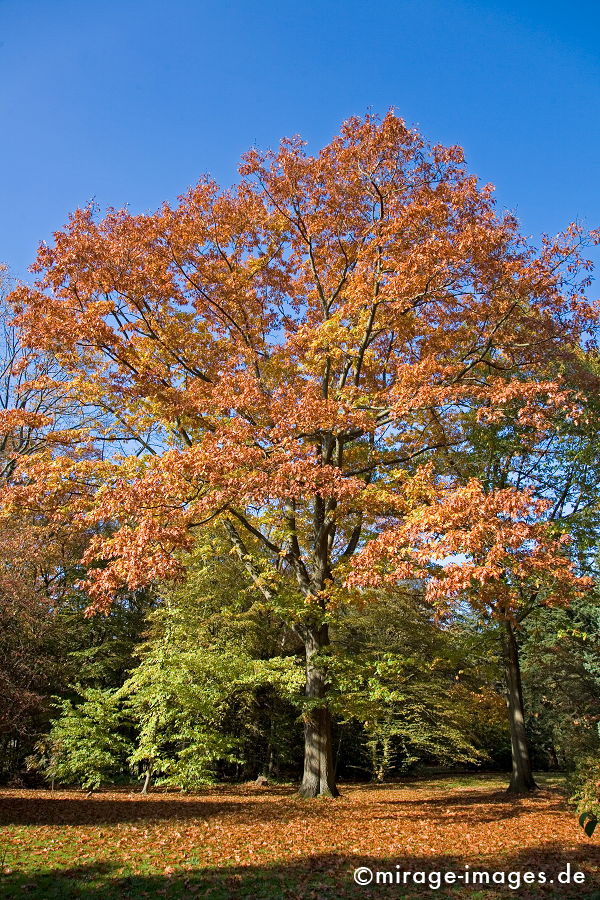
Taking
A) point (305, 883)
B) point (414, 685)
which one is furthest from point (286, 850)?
point (414, 685)

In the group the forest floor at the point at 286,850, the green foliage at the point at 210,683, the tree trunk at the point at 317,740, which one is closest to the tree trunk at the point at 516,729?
the forest floor at the point at 286,850

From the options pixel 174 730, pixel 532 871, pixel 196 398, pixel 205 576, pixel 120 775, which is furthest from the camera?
pixel 120 775

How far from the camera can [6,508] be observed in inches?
378

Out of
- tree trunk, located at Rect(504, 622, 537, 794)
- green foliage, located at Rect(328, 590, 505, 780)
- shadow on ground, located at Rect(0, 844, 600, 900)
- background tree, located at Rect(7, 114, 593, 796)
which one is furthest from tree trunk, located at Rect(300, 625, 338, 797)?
tree trunk, located at Rect(504, 622, 537, 794)

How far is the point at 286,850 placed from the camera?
6.84 metres

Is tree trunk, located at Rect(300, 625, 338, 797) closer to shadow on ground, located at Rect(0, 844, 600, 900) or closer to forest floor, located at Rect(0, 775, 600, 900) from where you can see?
forest floor, located at Rect(0, 775, 600, 900)

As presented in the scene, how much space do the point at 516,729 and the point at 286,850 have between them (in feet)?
32.3

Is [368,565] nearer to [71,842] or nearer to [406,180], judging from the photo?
[71,842]

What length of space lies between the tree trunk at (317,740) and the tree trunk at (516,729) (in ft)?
17.8

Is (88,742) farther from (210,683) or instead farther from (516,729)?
(516,729)

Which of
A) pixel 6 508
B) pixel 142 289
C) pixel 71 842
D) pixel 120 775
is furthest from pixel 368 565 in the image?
pixel 120 775

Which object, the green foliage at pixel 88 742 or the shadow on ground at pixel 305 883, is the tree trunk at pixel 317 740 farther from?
the shadow on ground at pixel 305 883

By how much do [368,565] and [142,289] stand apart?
23.0 feet

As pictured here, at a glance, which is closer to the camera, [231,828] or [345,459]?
[231,828]
